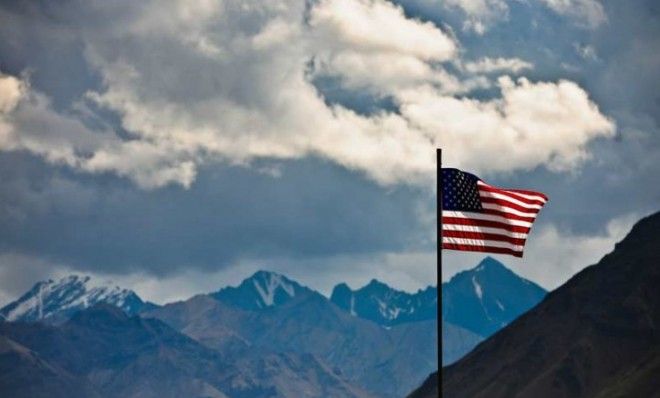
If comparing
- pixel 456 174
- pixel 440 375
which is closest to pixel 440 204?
pixel 456 174

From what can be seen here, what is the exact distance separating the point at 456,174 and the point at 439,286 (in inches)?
156

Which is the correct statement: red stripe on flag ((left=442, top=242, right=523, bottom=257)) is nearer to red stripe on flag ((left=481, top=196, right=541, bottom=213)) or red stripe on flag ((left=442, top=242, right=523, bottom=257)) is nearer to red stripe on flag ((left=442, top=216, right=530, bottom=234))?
red stripe on flag ((left=442, top=216, right=530, bottom=234))

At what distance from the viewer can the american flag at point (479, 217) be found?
145 ft

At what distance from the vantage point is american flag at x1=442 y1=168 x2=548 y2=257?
4416 centimetres

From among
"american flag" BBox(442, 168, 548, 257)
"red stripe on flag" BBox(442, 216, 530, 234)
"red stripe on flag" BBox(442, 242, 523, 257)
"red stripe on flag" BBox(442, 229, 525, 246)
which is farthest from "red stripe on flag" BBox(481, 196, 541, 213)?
"red stripe on flag" BBox(442, 242, 523, 257)

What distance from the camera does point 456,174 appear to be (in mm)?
44375

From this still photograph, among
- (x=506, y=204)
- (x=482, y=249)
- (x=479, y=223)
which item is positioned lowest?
(x=482, y=249)

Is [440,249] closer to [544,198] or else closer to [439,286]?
[439,286]

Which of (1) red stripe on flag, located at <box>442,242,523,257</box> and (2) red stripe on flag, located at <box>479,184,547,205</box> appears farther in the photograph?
(2) red stripe on flag, located at <box>479,184,547,205</box>

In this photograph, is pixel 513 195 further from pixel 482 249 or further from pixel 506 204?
pixel 482 249

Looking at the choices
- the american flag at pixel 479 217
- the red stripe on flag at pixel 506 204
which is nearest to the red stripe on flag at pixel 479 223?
the american flag at pixel 479 217

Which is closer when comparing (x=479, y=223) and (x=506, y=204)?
(x=479, y=223)

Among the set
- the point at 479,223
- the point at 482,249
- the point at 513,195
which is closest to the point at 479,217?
the point at 479,223

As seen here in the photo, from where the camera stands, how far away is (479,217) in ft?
147
